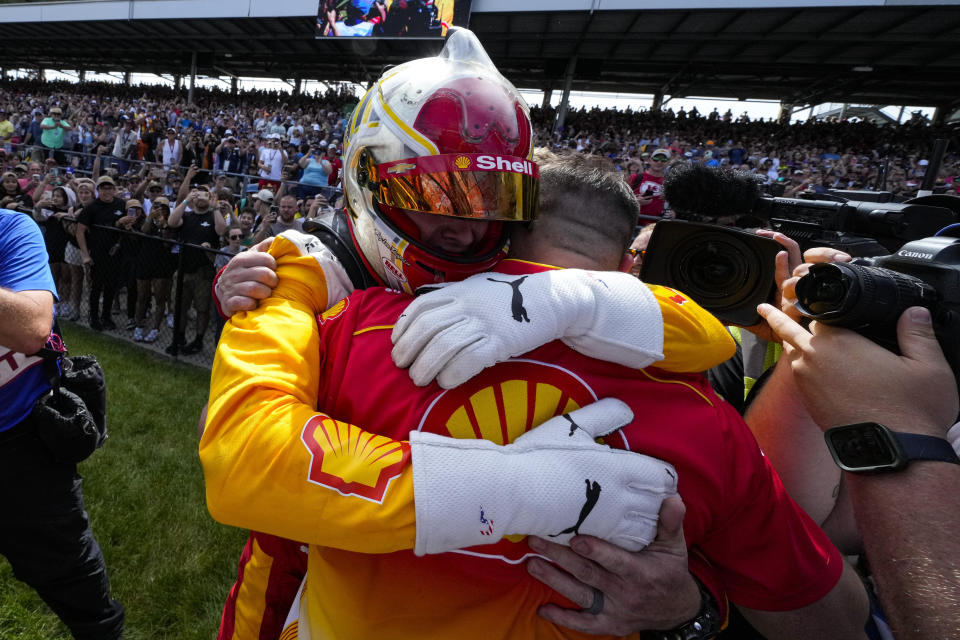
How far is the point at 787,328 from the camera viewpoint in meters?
1.23

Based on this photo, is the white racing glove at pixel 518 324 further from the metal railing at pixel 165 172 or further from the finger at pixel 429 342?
the metal railing at pixel 165 172

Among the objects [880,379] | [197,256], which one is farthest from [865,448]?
[197,256]

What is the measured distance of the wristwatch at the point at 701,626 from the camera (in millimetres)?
1203

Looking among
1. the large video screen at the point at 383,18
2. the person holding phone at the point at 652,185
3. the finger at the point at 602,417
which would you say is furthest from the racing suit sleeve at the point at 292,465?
the large video screen at the point at 383,18

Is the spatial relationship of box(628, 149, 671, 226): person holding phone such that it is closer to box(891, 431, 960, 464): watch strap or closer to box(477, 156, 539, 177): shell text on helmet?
box(477, 156, 539, 177): shell text on helmet

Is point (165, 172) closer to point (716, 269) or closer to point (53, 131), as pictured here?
Answer: point (53, 131)

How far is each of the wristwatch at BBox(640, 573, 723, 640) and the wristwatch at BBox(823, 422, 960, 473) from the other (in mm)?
442

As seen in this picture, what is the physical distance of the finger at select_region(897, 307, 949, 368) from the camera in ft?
3.45

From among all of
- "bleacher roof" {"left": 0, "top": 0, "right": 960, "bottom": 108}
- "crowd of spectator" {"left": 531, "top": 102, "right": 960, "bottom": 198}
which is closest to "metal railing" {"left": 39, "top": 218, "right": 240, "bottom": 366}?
"crowd of spectator" {"left": 531, "top": 102, "right": 960, "bottom": 198}

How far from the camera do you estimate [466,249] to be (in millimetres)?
1458

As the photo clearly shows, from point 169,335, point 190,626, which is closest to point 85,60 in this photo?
point 169,335

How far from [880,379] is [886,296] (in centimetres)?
17

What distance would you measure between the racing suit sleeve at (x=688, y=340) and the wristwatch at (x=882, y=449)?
279 millimetres

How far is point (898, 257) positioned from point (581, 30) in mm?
21832
